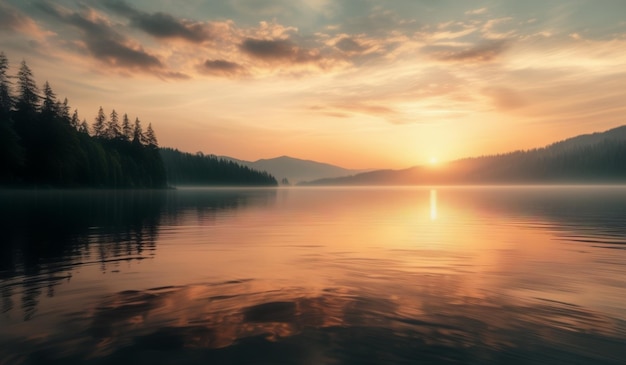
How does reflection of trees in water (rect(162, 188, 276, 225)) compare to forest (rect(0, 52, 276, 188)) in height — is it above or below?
below

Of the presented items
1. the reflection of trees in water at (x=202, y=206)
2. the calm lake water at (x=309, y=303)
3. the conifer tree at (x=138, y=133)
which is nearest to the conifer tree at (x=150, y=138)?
the conifer tree at (x=138, y=133)

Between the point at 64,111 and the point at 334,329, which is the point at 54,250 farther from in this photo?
the point at 64,111

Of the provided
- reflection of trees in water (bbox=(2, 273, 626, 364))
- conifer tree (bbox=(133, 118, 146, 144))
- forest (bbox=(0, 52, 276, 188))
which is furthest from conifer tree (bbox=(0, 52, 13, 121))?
reflection of trees in water (bbox=(2, 273, 626, 364))

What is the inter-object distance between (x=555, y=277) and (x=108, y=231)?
→ 26352 mm

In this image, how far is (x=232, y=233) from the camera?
27750 millimetres

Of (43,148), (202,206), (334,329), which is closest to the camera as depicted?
(334,329)

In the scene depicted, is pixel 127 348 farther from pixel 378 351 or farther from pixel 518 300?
pixel 518 300

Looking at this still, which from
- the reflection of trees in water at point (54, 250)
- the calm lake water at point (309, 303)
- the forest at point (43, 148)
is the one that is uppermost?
the forest at point (43, 148)

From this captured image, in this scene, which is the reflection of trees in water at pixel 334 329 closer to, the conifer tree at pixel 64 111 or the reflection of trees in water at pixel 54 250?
the reflection of trees in water at pixel 54 250

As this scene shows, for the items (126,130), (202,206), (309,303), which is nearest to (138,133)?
(126,130)

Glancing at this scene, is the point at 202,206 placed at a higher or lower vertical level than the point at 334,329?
higher

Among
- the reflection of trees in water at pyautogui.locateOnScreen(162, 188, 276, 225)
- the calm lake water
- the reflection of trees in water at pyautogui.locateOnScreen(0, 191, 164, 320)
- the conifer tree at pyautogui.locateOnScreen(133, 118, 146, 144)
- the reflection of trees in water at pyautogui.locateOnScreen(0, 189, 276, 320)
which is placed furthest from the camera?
the conifer tree at pyautogui.locateOnScreen(133, 118, 146, 144)

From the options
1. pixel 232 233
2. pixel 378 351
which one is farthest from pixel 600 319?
pixel 232 233

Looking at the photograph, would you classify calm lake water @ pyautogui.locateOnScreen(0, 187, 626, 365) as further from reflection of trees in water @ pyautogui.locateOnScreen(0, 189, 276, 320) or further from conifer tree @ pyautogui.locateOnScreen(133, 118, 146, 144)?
conifer tree @ pyautogui.locateOnScreen(133, 118, 146, 144)
